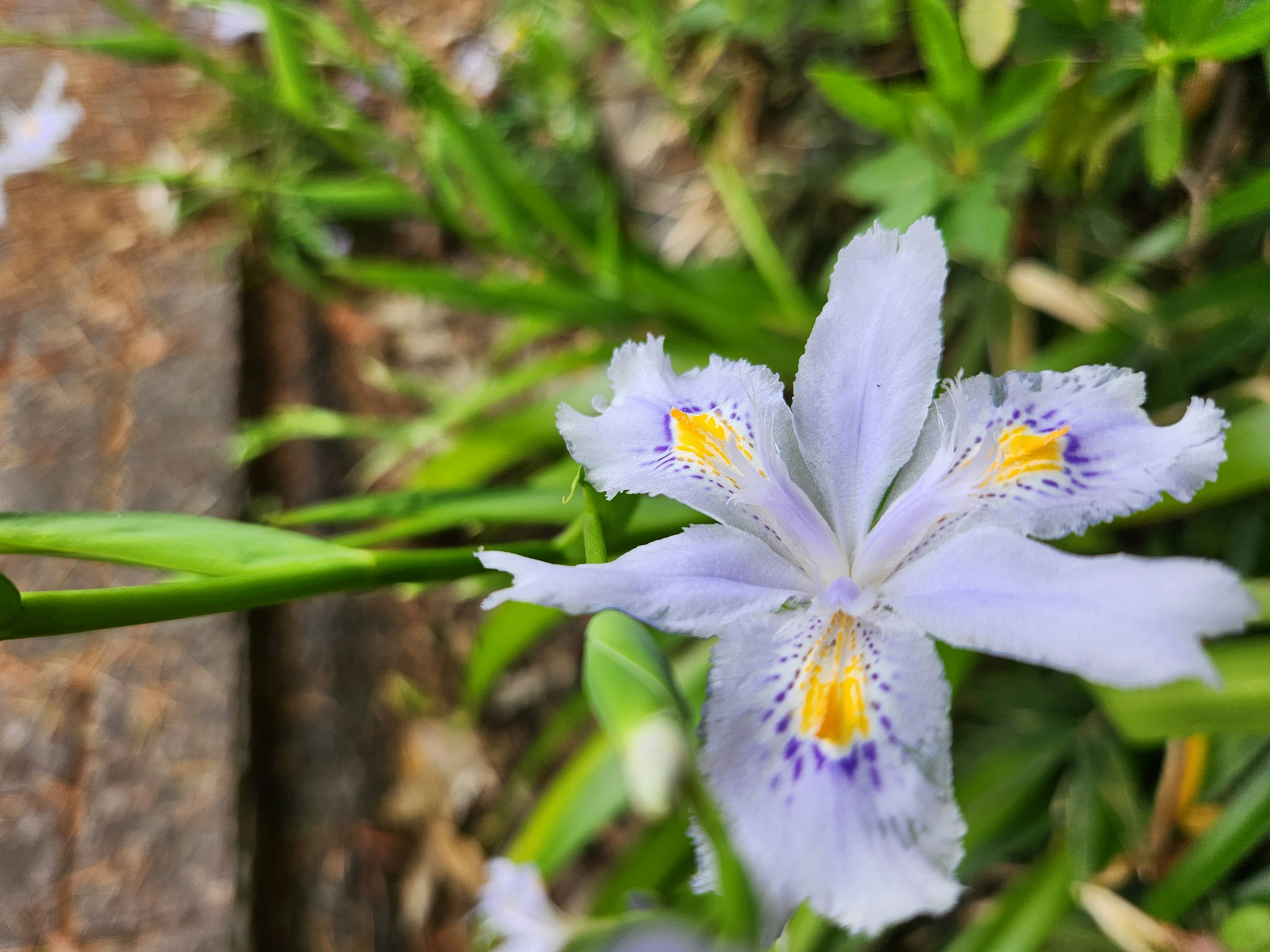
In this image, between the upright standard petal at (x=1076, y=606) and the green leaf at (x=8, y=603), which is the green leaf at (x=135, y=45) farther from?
the upright standard petal at (x=1076, y=606)

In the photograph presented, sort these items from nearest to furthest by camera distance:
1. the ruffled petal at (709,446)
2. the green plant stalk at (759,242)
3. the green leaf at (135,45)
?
1. the ruffled petal at (709,446)
2. the green leaf at (135,45)
3. the green plant stalk at (759,242)

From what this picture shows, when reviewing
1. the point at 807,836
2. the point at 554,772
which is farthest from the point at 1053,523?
the point at 554,772

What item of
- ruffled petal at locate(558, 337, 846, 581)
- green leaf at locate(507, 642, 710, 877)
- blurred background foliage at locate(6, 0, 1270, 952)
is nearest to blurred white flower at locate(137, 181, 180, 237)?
blurred background foliage at locate(6, 0, 1270, 952)

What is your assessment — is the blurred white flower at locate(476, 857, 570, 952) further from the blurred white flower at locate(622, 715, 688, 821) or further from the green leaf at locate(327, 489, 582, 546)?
the blurred white flower at locate(622, 715, 688, 821)

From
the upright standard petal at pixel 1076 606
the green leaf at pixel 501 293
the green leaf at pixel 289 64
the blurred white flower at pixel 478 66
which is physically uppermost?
the blurred white flower at pixel 478 66

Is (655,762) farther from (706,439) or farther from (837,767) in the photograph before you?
(706,439)

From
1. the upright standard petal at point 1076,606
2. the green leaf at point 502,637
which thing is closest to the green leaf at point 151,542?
the upright standard petal at point 1076,606

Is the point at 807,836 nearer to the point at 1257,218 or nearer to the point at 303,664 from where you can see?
the point at 1257,218
